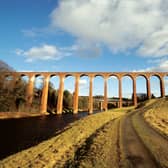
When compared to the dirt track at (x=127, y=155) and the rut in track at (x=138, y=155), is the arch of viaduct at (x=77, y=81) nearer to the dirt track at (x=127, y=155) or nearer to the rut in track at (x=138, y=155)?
the dirt track at (x=127, y=155)

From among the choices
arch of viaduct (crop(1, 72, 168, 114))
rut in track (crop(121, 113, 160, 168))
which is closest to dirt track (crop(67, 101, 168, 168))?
rut in track (crop(121, 113, 160, 168))

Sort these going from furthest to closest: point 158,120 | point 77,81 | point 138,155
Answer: point 77,81 → point 158,120 → point 138,155

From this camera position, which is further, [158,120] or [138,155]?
[158,120]

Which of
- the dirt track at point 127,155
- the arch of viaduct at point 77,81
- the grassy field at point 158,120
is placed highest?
the arch of viaduct at point 77,81

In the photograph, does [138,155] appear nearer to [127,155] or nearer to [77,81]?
[127,155]

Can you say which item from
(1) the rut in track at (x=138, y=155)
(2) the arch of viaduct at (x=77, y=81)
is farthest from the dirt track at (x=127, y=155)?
(2) the arch of viaduct at (x=77, y=81)

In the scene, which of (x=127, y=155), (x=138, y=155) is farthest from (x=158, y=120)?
(x=127, y=155)

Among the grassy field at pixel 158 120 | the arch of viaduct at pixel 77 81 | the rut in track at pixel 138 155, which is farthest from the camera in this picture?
the arch of viaduct at pixel 77 81

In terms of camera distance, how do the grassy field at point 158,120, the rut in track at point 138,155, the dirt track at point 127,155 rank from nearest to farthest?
the rut in track at point 138,155 → the dirt track at point 127,155 → the grassy field at point 158,120

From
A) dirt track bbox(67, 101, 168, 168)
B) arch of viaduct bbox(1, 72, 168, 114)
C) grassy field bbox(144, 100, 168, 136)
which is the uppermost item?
arch of viaduct bbox(1, 72, 168, 114)

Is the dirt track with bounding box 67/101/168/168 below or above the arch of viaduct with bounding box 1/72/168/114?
below

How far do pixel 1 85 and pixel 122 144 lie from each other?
47.3m

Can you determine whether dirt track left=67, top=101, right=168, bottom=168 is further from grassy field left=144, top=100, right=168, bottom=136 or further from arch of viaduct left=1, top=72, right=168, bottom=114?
arch of viaduct left=1, top=72, right=168, bottom=114

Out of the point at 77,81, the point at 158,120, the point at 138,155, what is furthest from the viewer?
the point at 77,81
